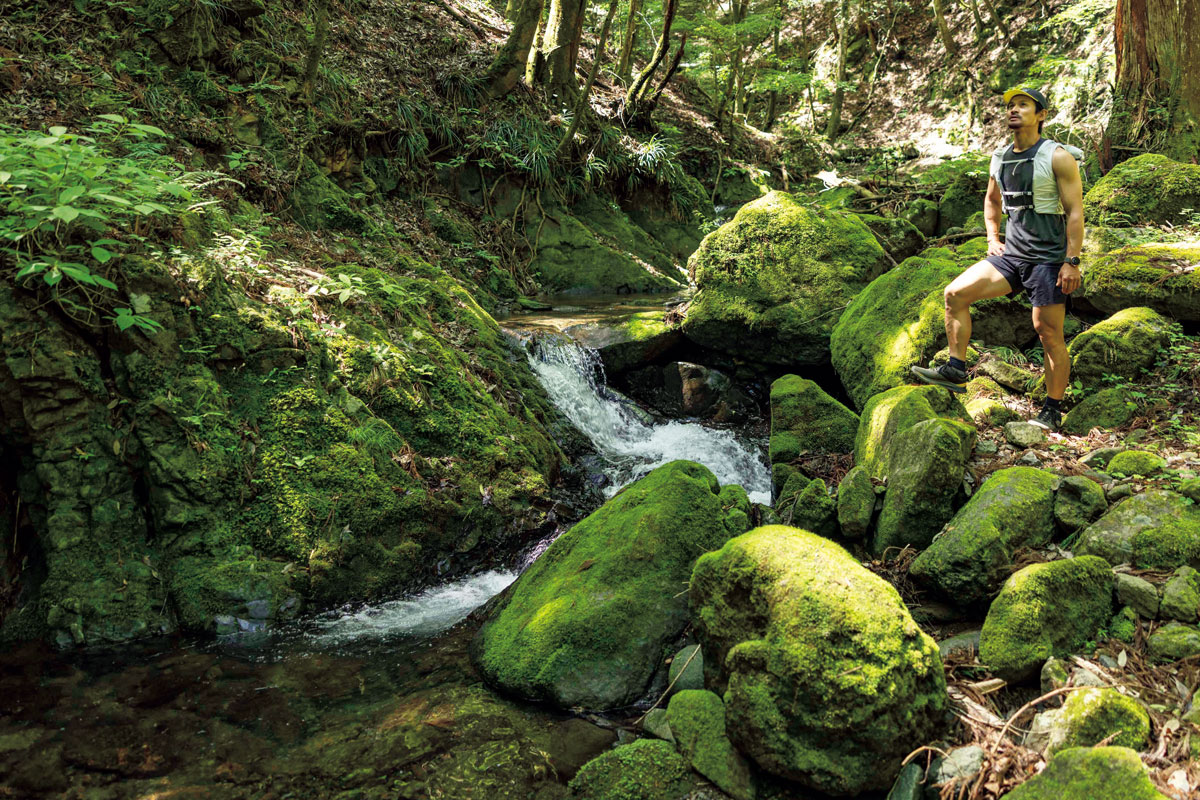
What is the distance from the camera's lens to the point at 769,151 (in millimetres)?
18688

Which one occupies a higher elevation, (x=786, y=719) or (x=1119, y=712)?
(x=1119, y=712)

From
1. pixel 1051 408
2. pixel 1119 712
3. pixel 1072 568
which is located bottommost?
pixel 1119 712

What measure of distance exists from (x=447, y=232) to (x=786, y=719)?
366 inches

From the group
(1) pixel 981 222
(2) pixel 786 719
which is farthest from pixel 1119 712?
(1) pixel 981 222

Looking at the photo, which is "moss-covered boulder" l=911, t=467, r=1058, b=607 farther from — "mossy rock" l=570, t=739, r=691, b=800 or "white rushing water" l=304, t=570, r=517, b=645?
"white rushing water" l=304, t=570, r=517, b=645

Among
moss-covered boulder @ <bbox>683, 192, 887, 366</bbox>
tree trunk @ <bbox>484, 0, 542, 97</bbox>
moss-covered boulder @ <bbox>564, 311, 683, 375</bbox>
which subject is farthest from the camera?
tree trunk @ <bbox>484, 0, 542, 97</bbox>

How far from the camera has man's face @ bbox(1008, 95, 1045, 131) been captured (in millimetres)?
4207

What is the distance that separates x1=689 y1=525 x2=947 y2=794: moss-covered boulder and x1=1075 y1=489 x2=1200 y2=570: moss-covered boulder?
3.72ft

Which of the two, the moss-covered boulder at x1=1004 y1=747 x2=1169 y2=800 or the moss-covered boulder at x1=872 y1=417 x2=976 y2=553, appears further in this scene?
the moss-covered boulder at x1=872 y1=417 x2=976 y2=553

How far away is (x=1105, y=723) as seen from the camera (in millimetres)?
2410

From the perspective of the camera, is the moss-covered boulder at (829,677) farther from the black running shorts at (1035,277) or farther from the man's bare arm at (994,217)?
the man's bare arm at (994,217)

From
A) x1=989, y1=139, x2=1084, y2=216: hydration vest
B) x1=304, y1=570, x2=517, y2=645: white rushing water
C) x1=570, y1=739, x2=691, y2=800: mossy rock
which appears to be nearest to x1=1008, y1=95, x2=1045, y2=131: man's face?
x1=989, y1=139, x2=1084, y2=216: hydration vest

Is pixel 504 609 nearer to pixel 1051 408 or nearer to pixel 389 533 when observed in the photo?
pixel 389 533

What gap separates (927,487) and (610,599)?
1887 millimetres
